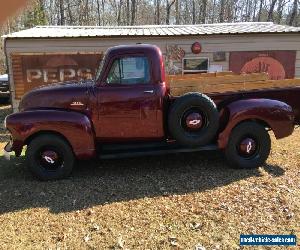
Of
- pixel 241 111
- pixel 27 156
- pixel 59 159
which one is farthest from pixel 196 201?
pixel 27 156

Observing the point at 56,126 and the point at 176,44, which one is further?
the point at 176,44

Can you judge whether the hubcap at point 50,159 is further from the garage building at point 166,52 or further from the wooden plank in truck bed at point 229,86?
the garage building at point 166,52

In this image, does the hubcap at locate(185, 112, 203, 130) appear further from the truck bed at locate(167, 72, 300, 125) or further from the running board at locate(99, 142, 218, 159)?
the truck bed at locate(167, 72, 300, 125)

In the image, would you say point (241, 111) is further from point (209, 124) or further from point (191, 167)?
point (191, 167)

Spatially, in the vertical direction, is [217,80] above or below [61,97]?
above

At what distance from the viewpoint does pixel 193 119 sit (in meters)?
5.80

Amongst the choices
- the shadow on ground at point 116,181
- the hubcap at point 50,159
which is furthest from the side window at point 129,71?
the shadow on ground at point 116,181

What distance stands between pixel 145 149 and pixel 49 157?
1.62m

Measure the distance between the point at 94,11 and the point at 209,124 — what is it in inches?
1721

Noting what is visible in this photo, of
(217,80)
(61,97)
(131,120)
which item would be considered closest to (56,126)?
(61,97)

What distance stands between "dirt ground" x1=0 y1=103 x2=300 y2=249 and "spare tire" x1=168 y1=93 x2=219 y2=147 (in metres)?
0.66

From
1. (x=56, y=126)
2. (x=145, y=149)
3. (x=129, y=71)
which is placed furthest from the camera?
(x=145, y=149)

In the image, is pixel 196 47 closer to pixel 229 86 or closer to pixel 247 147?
pixel 229 86

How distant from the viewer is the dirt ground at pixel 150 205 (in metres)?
4.11
